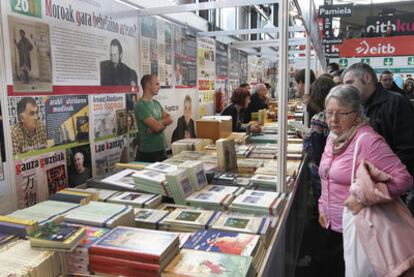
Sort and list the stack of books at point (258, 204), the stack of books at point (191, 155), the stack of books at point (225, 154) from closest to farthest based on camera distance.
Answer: the stack of books at point (258, 204) → the stack of books at point (225, 154) → the stack of books at point (191, 155)

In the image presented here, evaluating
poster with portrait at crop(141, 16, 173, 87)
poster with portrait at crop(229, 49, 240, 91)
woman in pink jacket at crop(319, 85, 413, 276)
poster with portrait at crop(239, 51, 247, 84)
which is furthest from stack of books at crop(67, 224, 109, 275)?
poster with portrait at crop(239, 51, 247, 84)

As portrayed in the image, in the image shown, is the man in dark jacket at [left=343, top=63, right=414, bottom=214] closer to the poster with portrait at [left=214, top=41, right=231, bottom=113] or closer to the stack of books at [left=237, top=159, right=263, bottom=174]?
the stack of books at [left=237, top=159, right=263, bottom=174]

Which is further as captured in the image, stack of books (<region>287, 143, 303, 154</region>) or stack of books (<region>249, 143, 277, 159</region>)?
stack of books (<region>287, 143, 303, 154</region>)

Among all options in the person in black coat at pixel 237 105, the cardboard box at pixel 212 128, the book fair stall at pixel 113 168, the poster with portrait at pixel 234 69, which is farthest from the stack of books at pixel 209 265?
the poster with portrait at pixel 234 69

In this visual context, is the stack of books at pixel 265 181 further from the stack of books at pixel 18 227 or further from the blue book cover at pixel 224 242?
the stack of books at pixel 18 227

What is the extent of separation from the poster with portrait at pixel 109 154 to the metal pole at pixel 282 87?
1.42 metres

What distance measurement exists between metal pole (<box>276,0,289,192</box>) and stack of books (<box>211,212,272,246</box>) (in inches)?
18.9

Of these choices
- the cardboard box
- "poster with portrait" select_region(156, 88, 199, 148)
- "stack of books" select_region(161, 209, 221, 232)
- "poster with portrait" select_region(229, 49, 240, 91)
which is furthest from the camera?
"poster with portrait" select_region(229, 49, 240, 91)

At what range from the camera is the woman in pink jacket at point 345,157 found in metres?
1.84

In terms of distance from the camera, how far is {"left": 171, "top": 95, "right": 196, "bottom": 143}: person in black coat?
179 inches

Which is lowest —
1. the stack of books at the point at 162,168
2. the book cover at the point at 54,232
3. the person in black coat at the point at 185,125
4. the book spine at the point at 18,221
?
the book spine at the point at 18,221

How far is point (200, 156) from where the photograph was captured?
3.18 metres

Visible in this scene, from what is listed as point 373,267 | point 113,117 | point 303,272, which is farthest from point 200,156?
point 373,267

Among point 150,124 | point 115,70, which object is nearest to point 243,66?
point 150,124
